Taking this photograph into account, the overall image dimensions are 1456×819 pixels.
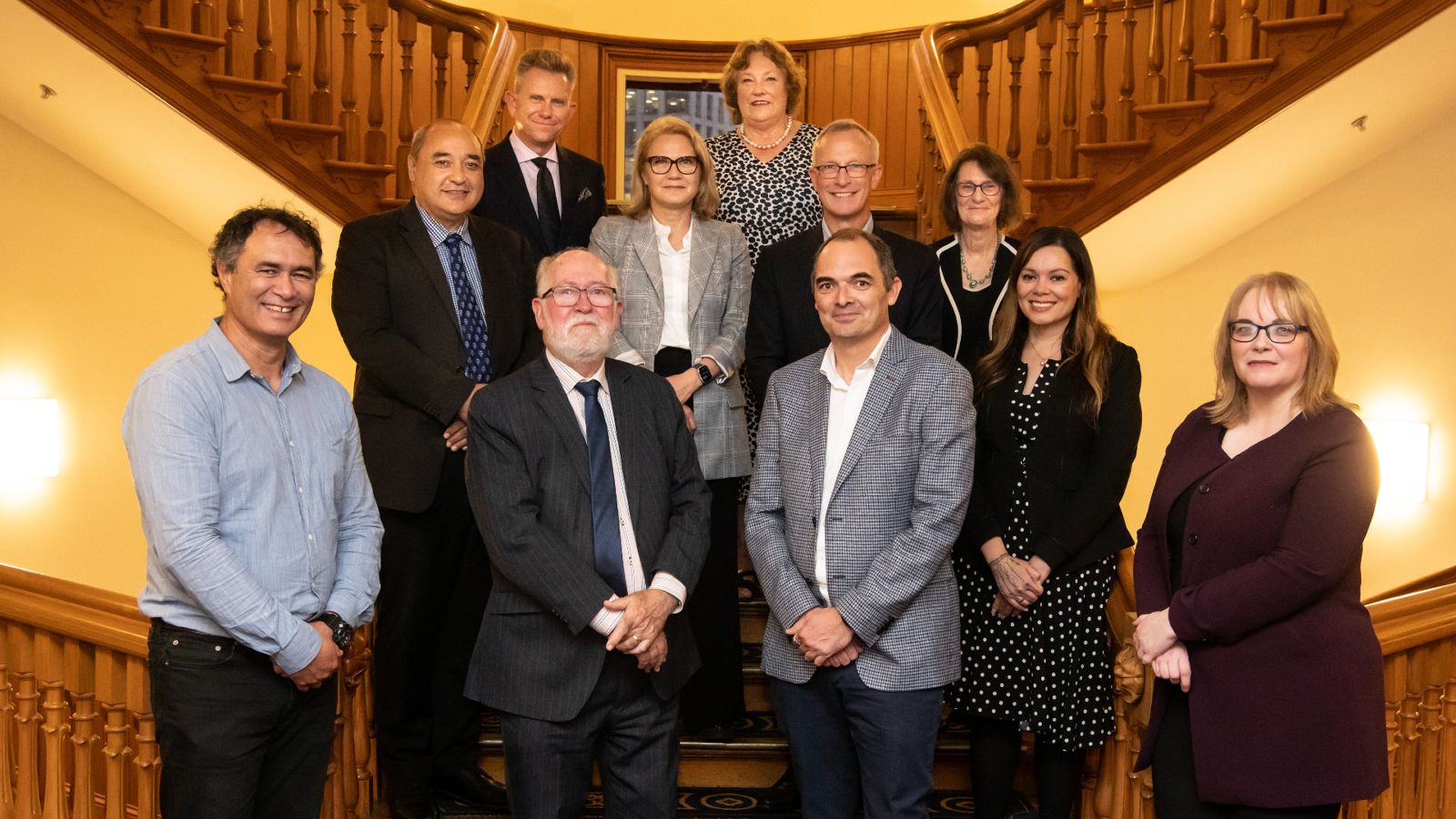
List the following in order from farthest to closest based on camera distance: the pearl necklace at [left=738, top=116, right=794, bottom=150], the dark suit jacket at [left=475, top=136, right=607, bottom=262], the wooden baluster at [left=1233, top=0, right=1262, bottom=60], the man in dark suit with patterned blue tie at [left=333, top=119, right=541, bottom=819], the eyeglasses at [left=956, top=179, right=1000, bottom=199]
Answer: the wooden baluster at [left=1233, top=0, right=1262, bottom=60] → the pearl necklace at [left=738, top=116, right=794, bottom=150] → the dark suit jacket at [left=475, top=136, right=607, bottom=262] → the eyeglasses at [left=956, top=179, right=1000, bottom=199] → the man in dark suit with patterned blue tie at [left=333, top=119, right=541, bottom=819]

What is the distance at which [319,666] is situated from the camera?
228 cm

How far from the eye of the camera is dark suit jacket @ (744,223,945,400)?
3178mm

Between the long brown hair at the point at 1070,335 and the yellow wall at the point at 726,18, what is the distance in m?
5.08

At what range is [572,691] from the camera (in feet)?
8.20

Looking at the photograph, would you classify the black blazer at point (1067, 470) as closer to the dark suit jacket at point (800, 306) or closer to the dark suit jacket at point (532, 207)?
the dark suit jacket at point (800, 306)

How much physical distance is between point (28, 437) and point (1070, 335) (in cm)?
Result: 472

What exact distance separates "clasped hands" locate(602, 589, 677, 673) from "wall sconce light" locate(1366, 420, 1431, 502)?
388 centimetres

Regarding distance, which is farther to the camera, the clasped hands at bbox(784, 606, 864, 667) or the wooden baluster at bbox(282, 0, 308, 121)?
the wooden baluster at bbox(282, 0, 308, 121)

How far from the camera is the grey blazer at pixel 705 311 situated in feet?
10.6

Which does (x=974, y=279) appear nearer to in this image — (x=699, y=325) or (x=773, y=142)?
(x=699, y=325)

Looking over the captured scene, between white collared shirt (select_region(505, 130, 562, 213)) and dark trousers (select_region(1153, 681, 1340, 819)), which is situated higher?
white collared shirt (select_region(505, 130, 562, 213))

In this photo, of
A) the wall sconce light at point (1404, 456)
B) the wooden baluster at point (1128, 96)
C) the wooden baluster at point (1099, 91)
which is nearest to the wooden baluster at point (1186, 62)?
the wooden baluster at point (1128, 96)

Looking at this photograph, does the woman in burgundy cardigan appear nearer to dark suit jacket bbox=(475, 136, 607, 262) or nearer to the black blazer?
the black blazer

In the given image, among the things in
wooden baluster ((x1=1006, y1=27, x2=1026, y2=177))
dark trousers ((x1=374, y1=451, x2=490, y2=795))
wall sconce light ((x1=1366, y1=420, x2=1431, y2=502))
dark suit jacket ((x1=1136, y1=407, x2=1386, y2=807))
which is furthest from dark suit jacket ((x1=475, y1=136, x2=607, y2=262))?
wall sconce light ((x1=1366, y1=420, x2=1431, y2=502))
